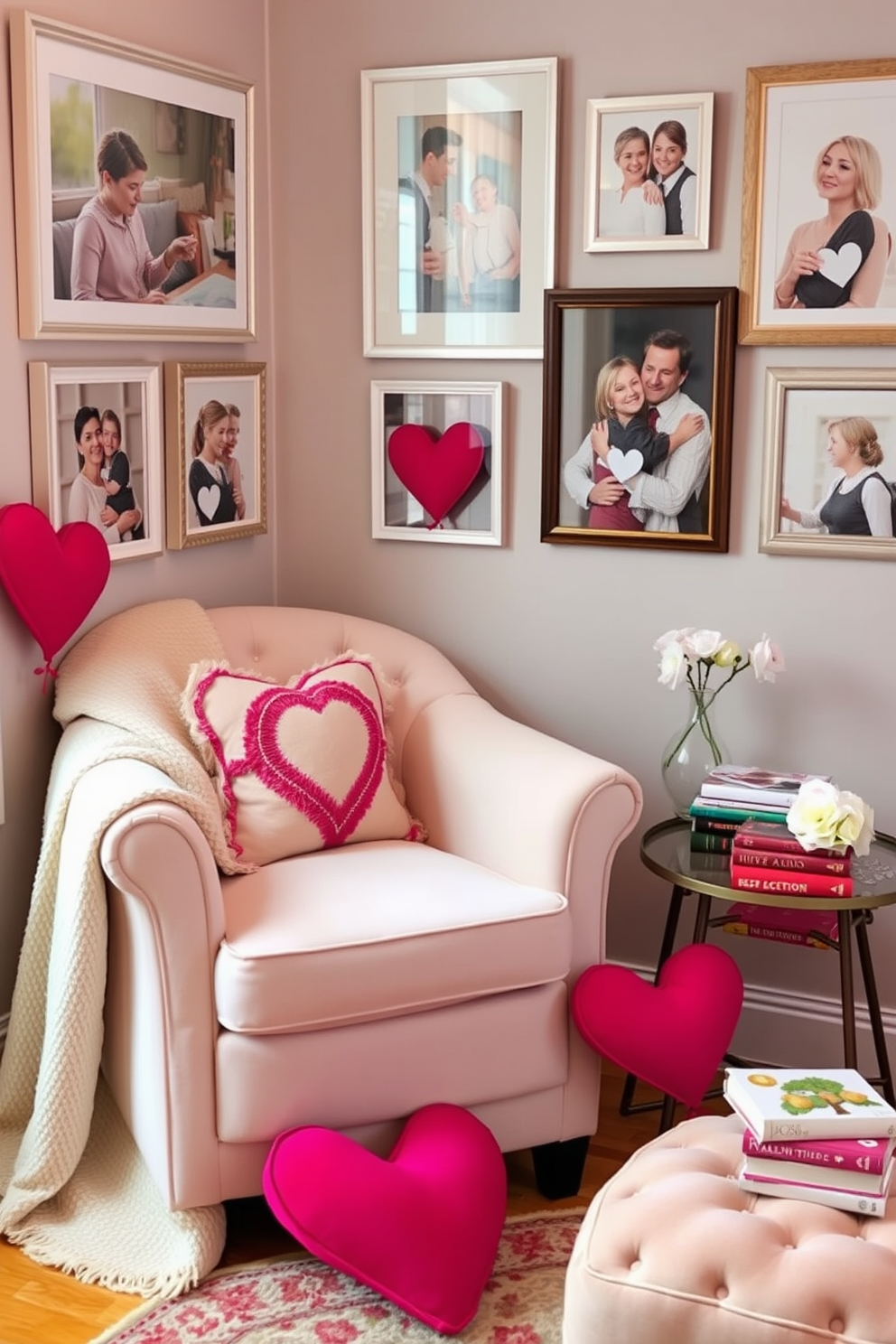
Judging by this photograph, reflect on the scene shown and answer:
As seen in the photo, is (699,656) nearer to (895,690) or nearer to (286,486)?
(895,690)

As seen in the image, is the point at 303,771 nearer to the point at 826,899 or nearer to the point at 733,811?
the point at 733,811

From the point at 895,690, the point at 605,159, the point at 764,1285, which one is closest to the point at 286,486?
the point at 605,159

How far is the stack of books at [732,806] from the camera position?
2658mm

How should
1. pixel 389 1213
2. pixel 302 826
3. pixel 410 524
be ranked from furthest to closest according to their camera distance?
pixel 410 524 → pixel 302 826 → pixel 389 1213

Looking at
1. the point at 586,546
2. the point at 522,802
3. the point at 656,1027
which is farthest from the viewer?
the point at 586,546

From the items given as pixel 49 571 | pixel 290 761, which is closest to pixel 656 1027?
pixel 290 761

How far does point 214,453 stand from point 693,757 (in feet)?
3.90

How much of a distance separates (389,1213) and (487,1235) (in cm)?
17

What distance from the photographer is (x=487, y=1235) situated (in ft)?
7.32

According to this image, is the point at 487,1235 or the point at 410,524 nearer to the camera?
the point at 487,1235

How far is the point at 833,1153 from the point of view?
1884mm

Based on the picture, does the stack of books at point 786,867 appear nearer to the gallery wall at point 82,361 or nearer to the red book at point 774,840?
the red book at point 774,840

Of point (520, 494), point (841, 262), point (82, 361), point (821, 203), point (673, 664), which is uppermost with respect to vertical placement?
point (821, 203)

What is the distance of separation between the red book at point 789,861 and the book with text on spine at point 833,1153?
673 mm
